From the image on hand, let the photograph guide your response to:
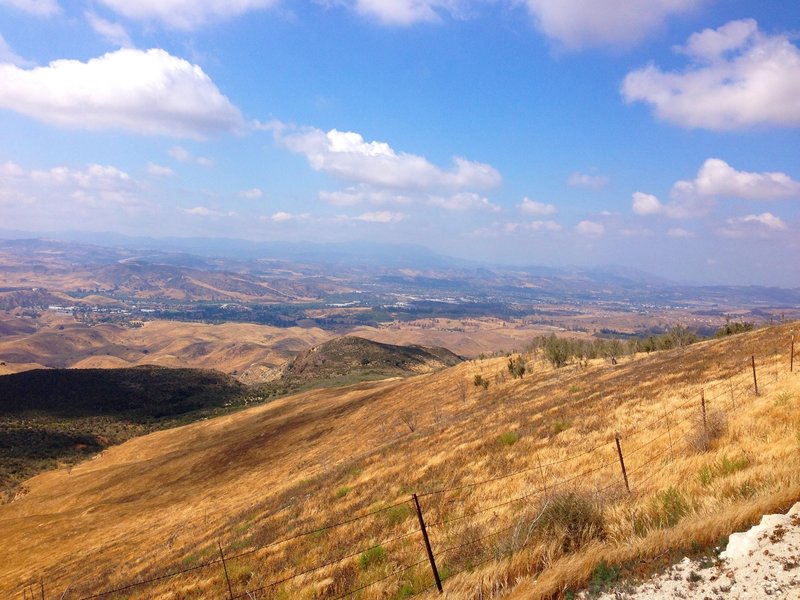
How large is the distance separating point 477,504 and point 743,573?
6.85 m

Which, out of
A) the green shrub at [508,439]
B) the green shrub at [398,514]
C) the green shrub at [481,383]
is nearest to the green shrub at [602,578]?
the green shrub at [398,514]

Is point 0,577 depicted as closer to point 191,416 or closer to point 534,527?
point 534,527

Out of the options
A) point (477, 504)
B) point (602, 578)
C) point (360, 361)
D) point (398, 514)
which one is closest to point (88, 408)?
point (360, 361)

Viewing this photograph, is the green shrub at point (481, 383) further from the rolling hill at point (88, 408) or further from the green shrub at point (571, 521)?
A: the rolling hill at point (88, 408)

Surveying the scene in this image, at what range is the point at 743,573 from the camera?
451cm

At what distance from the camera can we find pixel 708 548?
5.08 m

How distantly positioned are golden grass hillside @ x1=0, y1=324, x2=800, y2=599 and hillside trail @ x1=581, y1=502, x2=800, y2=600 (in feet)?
1.11

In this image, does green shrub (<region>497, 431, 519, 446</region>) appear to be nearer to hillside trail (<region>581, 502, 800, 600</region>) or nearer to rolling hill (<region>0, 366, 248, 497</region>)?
hillside trail (<region>581, 502, 800, 600</region>)

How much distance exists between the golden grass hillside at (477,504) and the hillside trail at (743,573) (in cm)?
34

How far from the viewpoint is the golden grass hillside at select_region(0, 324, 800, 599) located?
21.2 feet

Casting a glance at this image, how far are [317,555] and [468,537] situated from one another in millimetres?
4340

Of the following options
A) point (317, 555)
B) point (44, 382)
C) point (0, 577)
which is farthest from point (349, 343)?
point (317, 555)

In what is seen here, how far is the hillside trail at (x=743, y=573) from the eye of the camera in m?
4.30

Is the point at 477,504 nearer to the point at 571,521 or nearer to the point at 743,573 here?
the point at 571,521
